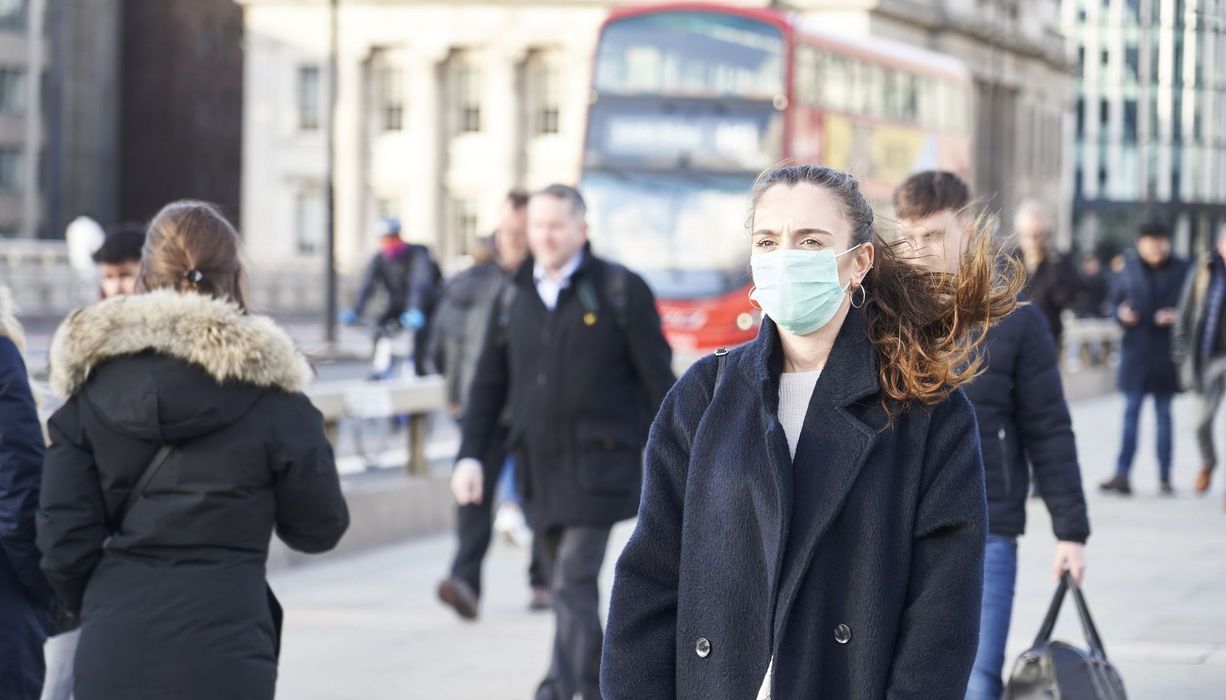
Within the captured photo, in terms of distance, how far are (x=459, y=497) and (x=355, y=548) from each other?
15.5 ft

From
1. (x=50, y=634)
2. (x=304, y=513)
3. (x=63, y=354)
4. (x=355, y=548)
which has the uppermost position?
(x=63, y=354)

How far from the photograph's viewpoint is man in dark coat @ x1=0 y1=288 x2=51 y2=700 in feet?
16.5

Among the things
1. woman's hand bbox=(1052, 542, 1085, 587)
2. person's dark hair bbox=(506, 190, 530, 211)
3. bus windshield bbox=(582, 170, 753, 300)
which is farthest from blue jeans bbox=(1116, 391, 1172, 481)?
bus windshield bbox=(582, 170, 753, 300)

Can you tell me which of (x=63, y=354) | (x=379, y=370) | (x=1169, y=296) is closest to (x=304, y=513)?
(x=63, y=354)

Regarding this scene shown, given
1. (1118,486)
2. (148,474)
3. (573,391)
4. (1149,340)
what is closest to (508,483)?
(573,391)

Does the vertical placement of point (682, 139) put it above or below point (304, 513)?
above

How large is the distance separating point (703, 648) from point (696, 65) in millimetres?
21668

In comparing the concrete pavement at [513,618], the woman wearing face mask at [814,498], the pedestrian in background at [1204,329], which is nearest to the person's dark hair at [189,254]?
the woman wearing face mask at [814,498]

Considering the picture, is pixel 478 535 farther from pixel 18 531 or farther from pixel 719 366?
pixel 719 366

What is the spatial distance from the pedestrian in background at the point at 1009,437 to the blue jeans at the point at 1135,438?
879 cm

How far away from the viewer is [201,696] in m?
4.62

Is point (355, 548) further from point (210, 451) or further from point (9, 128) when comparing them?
point (9, 128)

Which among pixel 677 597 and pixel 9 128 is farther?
pixel 9 128

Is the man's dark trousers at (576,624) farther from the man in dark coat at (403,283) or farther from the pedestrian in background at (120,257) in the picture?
the man in dark coat at (403,283)
